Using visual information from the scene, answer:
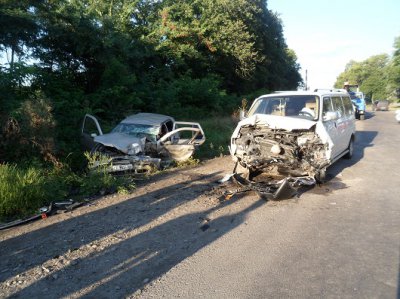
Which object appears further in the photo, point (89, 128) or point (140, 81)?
point (140, 81)

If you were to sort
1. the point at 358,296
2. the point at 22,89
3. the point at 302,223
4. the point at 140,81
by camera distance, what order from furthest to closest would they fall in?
the point at 140,81
the point at 22,89
the point at 302,223
the point at 358,296

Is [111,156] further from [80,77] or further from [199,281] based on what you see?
[80,77]

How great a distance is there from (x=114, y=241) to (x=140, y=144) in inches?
168

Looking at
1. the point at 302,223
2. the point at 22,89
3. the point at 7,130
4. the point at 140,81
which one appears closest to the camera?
the point at 302,223

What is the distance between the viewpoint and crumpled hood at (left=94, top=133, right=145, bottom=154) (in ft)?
28.2

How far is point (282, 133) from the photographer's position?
7.48 meters

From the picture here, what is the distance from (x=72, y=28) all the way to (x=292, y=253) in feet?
42.7

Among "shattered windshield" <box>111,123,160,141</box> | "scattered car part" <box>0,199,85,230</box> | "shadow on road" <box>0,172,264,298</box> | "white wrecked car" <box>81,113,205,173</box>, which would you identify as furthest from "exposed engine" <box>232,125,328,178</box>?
"scattered car part" <box>0,199,85,230</box>

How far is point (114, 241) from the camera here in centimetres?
488

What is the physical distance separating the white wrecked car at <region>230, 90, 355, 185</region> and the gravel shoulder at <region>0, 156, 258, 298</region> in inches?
40.8

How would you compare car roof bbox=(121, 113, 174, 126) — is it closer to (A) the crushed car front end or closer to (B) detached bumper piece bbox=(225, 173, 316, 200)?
(A) the crushed car front end

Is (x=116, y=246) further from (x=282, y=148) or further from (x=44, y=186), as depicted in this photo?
(x=282, y=148)

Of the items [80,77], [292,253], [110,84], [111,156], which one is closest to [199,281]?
[292,253]

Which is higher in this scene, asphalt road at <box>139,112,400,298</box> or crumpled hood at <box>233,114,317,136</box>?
crumpled hood at <box>233,114,317,136</box>
